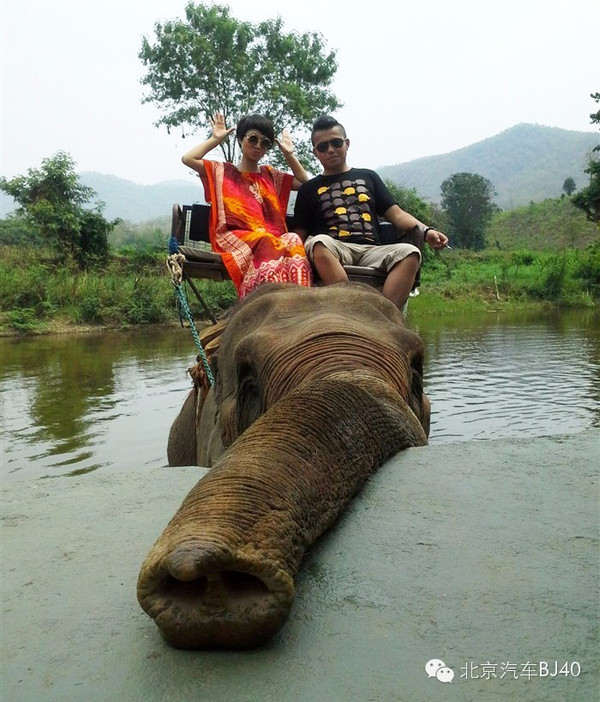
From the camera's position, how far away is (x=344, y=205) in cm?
463

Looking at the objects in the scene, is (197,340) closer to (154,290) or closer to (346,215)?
(346,215)

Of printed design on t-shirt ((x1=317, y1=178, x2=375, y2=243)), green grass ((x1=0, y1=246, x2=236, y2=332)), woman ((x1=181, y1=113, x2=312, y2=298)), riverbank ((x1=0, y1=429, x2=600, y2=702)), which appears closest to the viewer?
riverbank ((x1=0, y1=429, x2=600, y2=702))

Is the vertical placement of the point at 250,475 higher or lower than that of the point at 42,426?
higher

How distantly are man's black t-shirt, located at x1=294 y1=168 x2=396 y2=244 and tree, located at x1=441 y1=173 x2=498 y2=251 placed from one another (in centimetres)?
5945

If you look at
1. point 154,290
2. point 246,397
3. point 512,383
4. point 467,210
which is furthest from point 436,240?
point 467,210

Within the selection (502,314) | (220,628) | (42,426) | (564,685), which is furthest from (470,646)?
(502,314)

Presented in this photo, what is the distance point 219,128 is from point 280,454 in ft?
12.8

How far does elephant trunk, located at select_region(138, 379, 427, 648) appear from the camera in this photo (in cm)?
138

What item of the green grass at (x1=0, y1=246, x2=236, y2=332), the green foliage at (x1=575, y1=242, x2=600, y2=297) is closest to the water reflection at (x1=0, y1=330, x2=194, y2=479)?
the green grass at (x1=0, y1=246, x2=236, y2=332)

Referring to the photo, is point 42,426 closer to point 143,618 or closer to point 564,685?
point 143,618

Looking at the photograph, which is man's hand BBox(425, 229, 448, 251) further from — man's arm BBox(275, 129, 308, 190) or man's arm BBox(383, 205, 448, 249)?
man's arm BBox(275, 129, 308, 190)

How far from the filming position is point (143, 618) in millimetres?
1554

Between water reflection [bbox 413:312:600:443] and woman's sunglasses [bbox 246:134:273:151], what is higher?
woman's sunglasses [bbox 246:134:273:151]

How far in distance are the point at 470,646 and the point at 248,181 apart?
3827 mm
